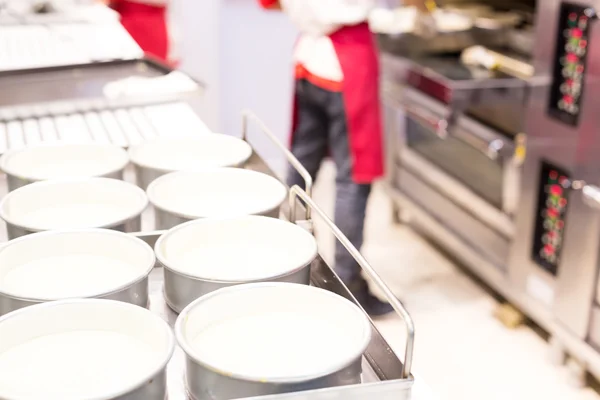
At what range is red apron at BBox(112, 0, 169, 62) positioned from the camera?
101 inches

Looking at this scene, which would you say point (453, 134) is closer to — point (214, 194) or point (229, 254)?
point (214, 194)

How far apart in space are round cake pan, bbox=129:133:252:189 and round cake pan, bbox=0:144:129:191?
27 millimetres

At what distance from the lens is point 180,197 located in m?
0.96

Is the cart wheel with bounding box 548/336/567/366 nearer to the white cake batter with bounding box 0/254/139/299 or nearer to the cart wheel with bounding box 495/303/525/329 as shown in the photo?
the cart wheel with bounding box 495/303/525/329

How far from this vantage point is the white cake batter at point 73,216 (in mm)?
863

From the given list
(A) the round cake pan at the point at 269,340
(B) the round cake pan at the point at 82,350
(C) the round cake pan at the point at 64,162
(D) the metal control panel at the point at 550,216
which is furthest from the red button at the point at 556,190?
(B) the round cake pan at the point at 82,350

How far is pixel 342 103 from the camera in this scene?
211cm

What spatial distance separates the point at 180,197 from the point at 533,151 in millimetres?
1270

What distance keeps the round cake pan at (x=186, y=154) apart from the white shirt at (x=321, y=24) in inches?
37.2

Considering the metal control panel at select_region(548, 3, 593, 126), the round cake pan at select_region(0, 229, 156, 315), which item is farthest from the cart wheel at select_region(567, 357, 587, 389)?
the round cake pan at select_region(0, 229, 156, 315)

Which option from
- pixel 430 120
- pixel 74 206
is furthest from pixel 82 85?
pixel 430 120

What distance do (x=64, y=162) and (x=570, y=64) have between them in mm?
1269

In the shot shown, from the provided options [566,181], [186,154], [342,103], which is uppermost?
[186,154]

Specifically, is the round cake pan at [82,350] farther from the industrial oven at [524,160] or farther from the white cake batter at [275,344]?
the industrial oven at [524,160]
